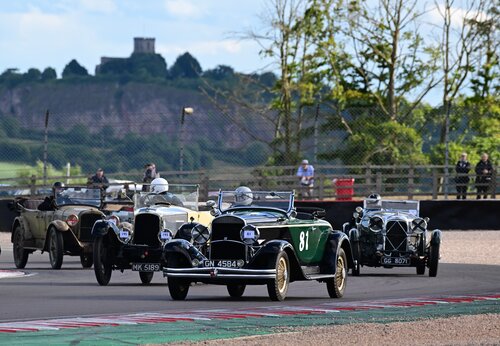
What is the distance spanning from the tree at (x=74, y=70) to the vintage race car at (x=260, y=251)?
318 ft

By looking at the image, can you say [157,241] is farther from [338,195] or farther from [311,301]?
[338,195]

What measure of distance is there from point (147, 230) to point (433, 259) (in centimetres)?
512

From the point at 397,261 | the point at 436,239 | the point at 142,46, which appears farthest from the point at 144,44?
the point at 436,239

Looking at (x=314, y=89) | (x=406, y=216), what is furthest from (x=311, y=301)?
(x=314, y=89)

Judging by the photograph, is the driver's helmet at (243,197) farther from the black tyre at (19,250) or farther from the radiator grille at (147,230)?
the black tyre at (19,250)

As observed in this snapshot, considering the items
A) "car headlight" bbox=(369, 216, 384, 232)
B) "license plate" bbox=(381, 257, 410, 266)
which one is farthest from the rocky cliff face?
"license plate" bbox=(381, 257, 410, 266)

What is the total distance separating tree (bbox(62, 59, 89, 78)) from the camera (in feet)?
381

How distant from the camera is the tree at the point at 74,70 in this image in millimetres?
116188

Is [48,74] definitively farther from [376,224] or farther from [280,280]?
[280,280]

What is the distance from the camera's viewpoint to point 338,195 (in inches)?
1444

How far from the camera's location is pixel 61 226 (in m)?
24.5

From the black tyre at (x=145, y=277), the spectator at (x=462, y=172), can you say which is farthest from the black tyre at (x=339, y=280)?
the spectator at (x=462, y=172)

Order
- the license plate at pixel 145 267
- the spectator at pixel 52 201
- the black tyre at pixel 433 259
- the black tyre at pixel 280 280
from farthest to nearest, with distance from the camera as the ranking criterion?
A: the spectator at pixel 52 201 → the black tyre at pixel 433 259 → the license plate at pixel 145 267 → the black tyre at pixel 280 280

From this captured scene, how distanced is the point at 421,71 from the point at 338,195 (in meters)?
10.7
